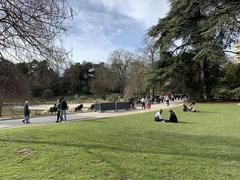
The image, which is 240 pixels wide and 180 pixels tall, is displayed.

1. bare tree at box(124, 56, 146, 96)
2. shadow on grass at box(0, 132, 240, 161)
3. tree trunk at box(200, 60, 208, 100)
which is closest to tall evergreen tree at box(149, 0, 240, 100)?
tree trunk at box(200, 60, 208, 100)

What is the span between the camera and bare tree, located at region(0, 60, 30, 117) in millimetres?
11547

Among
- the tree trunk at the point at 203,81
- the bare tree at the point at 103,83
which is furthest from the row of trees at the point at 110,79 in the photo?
the tree trunk at the point at 203,81

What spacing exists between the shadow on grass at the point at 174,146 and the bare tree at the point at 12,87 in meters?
2.11

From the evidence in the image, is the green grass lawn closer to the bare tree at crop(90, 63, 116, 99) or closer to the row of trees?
the row of trees

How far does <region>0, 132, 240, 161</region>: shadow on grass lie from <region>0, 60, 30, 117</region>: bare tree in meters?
2.11

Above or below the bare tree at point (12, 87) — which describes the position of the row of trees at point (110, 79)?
above

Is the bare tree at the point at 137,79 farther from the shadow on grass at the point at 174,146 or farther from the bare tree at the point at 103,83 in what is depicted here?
the shadow on grass at the point at 174,146

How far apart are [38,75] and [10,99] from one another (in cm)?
110

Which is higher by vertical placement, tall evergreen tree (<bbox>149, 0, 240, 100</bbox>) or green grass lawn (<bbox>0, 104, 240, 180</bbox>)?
tall evergreen tree (<bbox>149, 0, 240, 100</bbox>)

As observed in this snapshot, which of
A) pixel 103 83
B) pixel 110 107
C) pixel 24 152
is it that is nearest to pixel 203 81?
pixel 110 107

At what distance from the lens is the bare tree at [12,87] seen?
455 inches

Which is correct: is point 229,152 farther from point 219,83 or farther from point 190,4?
point 219,83

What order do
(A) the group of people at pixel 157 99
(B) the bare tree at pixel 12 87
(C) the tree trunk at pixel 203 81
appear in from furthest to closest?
(C) the tree trunk at pixel 203 81, (A) the group of people at pixel 157 99, (B) the bare tree at pixel 12 87

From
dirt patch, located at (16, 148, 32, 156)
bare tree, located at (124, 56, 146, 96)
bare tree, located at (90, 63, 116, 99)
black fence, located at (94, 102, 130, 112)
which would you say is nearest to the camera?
dirt patch, located at (16, 148, 32, 156)
